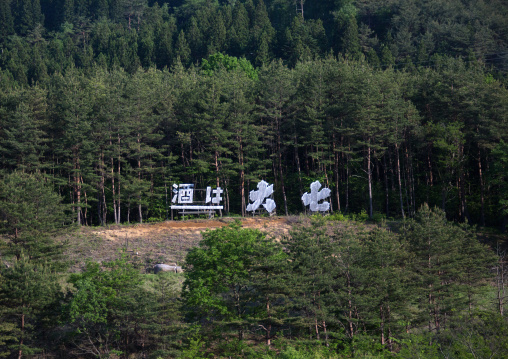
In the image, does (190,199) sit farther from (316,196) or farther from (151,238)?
(316,196)

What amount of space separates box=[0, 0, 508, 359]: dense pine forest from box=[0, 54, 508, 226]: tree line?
23 cm

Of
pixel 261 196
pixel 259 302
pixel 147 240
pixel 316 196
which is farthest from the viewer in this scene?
pixel 261 196

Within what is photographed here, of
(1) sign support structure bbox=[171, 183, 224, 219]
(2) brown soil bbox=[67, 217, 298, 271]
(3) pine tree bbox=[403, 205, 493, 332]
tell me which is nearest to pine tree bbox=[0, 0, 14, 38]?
(1) sign support structure bbox=[171, 183, 224, 219]

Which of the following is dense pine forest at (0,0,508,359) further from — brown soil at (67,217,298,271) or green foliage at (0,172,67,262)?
brown soil at (67,217,298,271)

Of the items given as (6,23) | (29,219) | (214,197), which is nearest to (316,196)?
(214,197)

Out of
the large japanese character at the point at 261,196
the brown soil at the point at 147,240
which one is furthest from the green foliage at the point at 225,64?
the brown soil at the point at 147,240

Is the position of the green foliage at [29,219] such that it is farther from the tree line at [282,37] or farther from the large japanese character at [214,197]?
the tree line at [282,37]

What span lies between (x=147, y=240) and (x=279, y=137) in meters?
17.6

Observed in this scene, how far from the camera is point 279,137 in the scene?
57.6 metres

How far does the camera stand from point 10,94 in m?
58.3

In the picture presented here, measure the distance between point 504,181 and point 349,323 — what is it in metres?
23.7

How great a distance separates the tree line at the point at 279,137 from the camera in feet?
173

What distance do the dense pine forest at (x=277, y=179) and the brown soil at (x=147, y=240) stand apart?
3.21 m

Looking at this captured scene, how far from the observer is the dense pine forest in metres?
32.7
